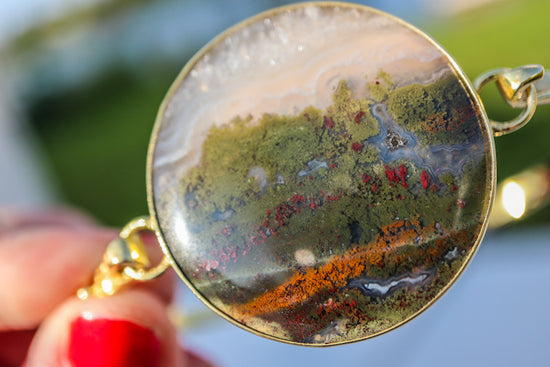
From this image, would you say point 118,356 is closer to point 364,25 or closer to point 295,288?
point 295,288

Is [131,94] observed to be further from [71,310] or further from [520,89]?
[520,89]

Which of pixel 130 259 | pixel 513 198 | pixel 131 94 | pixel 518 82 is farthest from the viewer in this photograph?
pixel 131 94

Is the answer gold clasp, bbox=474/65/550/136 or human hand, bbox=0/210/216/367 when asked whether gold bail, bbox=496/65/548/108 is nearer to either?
gold clasp, bbox=474/65/550/136

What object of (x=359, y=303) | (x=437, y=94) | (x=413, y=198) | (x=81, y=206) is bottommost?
(x=81, y=206)

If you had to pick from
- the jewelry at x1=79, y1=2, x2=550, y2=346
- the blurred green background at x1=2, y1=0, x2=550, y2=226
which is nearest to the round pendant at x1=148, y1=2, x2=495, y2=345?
the jewelry at x1=79, y1=2, x2=550, y2=346

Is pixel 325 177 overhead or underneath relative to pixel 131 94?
overhead

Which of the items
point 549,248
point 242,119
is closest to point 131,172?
point 549,248

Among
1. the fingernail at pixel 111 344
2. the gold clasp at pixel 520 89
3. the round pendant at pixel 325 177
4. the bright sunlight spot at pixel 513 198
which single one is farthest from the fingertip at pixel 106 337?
the bright sunlight spot at pixel 513 198

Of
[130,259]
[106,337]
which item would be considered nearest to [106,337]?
[106,337]
